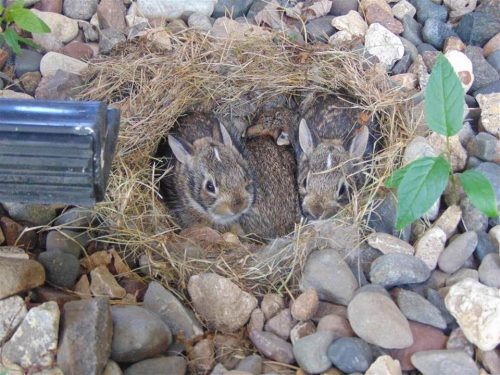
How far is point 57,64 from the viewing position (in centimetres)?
506

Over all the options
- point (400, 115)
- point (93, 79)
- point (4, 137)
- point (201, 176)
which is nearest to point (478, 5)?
point (400, 115)

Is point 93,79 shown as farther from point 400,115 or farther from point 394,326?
point 394,326

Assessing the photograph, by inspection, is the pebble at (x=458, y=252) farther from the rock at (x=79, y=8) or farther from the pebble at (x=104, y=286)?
the rock at (x=79, y=8)

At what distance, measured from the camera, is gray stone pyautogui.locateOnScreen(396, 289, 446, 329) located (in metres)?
3.50

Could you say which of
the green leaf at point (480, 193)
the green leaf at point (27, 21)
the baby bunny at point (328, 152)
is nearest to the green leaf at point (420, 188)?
the green leaf at point (480, 193)

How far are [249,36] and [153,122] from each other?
3.40ft

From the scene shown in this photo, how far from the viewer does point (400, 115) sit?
15.5ft

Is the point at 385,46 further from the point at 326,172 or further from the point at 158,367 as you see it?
the point at 158,367

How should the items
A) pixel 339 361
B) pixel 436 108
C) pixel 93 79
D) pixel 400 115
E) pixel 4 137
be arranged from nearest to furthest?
1. pixel 4 137
2. pixel 339 361
3. pixel 436 108
4. pixel 400 115
5. pixel 93 79

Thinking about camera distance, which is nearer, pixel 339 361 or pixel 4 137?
pixel 4 137

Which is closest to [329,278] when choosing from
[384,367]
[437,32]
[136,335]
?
[384,367]

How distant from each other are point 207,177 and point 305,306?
1.47 m

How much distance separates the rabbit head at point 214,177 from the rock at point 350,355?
1.56 metres

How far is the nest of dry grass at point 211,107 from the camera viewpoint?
4117 millimetres
